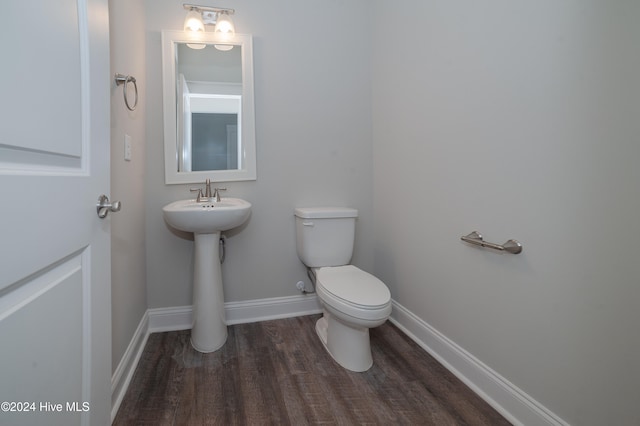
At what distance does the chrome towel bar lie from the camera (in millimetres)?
1175

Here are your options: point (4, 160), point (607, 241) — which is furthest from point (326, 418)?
point (4, 160)

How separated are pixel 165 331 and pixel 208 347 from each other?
0.42 meters

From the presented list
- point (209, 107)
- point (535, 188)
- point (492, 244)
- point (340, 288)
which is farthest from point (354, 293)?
point (209, 107)

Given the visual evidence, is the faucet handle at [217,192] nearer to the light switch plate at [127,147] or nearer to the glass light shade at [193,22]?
the light switch plate at [127,147]

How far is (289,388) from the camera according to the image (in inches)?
55.2

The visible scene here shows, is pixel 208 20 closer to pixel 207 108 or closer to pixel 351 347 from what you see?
pixel 207 108

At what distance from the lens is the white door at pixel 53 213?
0.49m

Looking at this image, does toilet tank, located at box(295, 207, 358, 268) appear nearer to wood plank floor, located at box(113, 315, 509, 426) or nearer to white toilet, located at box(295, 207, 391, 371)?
white toilet, located at box(295, 207, 391, 371)

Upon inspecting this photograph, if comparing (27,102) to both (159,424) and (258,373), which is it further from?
(258,373)

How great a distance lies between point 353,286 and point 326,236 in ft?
1.50

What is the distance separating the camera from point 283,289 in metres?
2.14

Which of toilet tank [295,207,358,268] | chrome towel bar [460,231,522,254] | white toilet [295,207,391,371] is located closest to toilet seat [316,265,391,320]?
white toilet [295,207,391,371]

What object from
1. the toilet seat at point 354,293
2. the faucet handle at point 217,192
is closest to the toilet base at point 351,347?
the toilet seat at point 354,293

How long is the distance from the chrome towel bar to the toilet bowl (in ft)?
1.52
